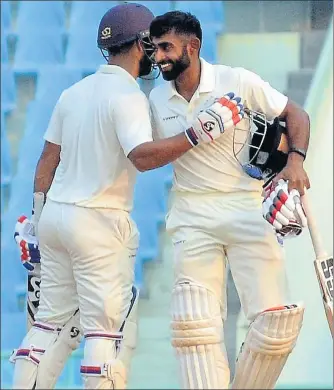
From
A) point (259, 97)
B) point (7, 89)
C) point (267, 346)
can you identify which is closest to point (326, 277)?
point (267, 346)

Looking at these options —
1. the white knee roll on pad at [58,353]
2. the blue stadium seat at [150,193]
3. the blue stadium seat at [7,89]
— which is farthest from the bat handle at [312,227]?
the blue stadium seat at [7,89]

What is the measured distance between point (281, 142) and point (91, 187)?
457 millimetres

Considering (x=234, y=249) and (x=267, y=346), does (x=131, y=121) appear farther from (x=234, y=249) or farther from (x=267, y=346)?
(x=267, y=346)

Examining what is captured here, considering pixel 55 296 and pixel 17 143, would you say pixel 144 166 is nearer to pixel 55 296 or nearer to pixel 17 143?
pixel 55 296

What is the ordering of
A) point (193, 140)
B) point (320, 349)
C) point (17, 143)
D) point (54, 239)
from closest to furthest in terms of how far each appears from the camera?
1. point (193, 140)
2. point (54, 239)
3. point (320, 349)
4. point (17, 143)

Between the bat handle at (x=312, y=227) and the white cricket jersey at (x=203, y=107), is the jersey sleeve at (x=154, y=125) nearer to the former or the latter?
the white cricket jersey at (x=203, y=107)

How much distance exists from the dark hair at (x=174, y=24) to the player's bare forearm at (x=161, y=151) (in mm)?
254

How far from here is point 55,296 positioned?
10.2ft

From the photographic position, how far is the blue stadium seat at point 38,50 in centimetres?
573

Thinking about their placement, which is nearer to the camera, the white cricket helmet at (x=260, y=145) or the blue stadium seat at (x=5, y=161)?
the white cricket helmet at (x=260, y=145)

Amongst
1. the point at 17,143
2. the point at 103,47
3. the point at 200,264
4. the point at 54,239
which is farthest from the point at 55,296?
the point at 17,143

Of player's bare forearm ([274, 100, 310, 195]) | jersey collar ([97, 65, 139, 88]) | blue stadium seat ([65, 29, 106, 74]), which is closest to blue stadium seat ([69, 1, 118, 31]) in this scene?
blue stadium seat ([65, 29, 106, 74])

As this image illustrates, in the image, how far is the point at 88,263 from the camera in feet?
9.95

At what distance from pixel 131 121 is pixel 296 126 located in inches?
15.7
